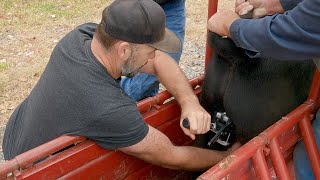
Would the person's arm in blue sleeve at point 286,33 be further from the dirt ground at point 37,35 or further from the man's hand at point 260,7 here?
the dirt ground at point 37,35

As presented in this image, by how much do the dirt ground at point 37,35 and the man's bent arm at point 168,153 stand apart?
233 cm

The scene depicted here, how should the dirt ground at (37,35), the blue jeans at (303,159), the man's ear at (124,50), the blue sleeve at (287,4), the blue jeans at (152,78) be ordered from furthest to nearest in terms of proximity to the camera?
the dirt ground at (37,35) < the blue jeans at (152,78) < the blue jeans at (303,159) < the man's ear at (124,50) < the blue sleeve at (287,4)

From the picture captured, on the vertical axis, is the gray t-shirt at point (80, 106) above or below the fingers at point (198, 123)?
above

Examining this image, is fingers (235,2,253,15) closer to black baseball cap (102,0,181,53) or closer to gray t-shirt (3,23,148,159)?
black baseball cap (102,0,181,53)

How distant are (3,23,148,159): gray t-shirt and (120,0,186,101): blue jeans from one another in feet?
2.75

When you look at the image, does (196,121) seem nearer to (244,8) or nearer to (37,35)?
(244,8)

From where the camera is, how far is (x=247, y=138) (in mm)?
2281

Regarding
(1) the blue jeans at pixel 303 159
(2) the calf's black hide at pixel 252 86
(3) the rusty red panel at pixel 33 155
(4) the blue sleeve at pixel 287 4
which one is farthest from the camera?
(1) the blue jeans at pixel 303 159

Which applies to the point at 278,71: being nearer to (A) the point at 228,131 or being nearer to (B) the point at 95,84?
(A) the point at 228,131

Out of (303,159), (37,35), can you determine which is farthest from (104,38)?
(37,35)

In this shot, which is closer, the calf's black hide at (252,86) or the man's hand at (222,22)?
the man's hand at (222,22)

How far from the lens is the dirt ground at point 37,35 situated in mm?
4645

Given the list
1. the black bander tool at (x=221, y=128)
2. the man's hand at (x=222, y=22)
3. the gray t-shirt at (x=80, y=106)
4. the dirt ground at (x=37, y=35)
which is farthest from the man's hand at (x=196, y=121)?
the dirt ground at (x=37, y=35)

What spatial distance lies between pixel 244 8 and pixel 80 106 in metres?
0.84
